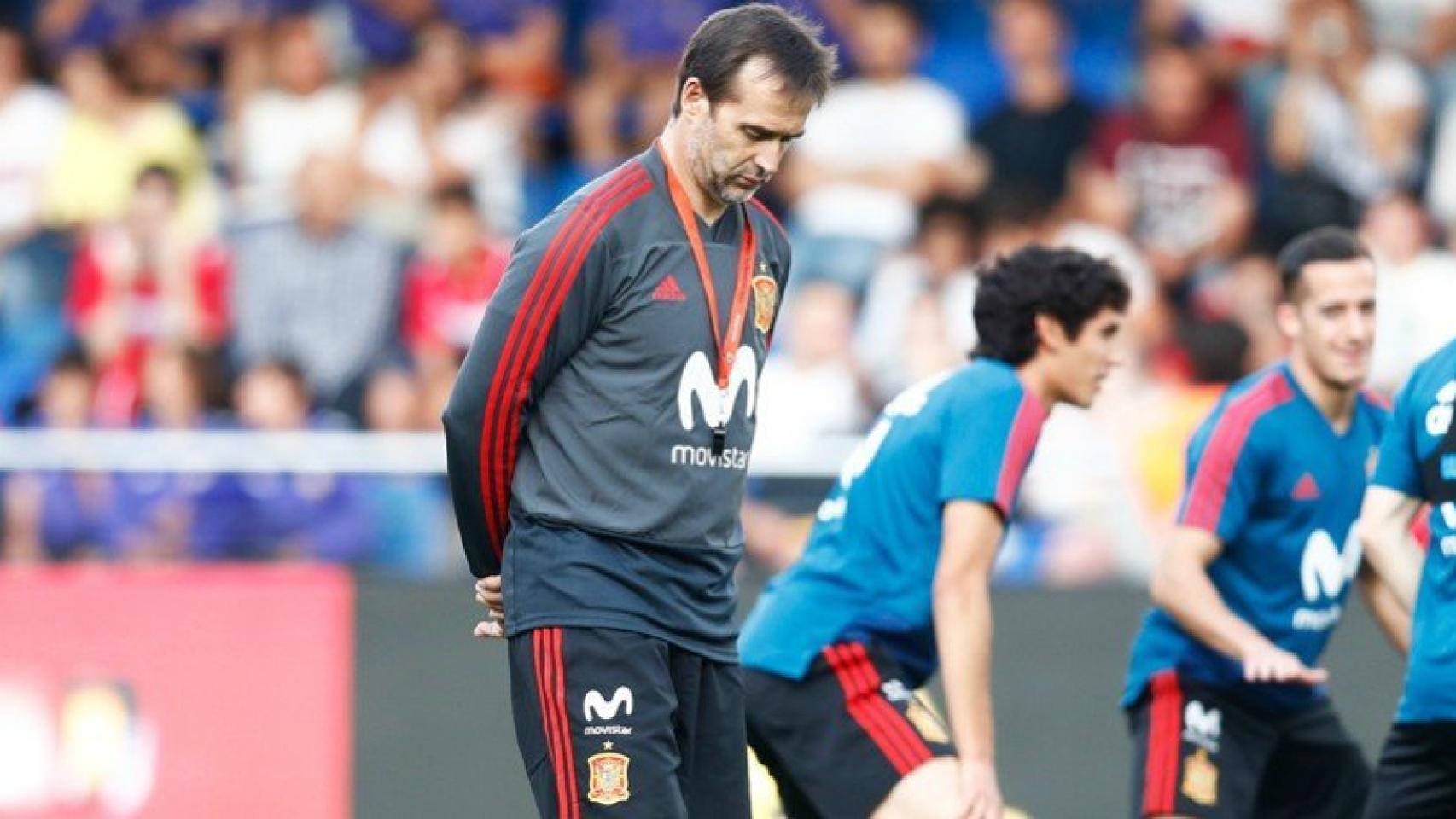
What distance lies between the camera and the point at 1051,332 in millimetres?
6633

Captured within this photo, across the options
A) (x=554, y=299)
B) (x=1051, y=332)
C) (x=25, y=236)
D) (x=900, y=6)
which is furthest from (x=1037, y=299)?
(x=25, y=236)

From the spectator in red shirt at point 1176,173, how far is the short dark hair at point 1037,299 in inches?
202

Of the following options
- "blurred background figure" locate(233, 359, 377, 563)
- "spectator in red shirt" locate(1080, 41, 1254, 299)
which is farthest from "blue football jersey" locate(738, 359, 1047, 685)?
"spectator in red shirt" locate(1080, 41, 1254, 299)

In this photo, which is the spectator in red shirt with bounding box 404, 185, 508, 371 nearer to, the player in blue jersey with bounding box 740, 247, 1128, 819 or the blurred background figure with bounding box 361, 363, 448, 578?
the blurred background figure with bounding box 361, 363, 448, 578

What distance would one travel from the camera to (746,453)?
5.63m

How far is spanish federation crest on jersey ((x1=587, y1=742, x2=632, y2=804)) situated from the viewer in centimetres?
528

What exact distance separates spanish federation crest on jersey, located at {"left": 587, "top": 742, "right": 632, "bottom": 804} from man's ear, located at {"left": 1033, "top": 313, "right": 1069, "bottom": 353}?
1906 millimetres

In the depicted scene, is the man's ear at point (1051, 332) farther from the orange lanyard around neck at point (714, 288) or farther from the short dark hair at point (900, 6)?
the short dark hair at point (900, 6)

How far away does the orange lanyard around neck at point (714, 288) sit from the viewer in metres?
5.46

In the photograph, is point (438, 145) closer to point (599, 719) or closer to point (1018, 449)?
point (1018, 449)

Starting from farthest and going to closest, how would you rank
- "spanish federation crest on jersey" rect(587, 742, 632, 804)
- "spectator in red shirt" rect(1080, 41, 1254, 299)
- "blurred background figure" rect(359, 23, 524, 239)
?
1. "blurred background figure" rect(359, 23, 524, 239)
2. "spectator in red shirt" rect(1080, 41, 1254, 299)
3. "spanish federation crest on jersey" rect(587, 742, 632, 804)

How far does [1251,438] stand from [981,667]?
1165mm

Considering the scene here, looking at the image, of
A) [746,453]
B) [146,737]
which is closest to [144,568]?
[146,737]

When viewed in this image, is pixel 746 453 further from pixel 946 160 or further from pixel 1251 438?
pixel 946 160
